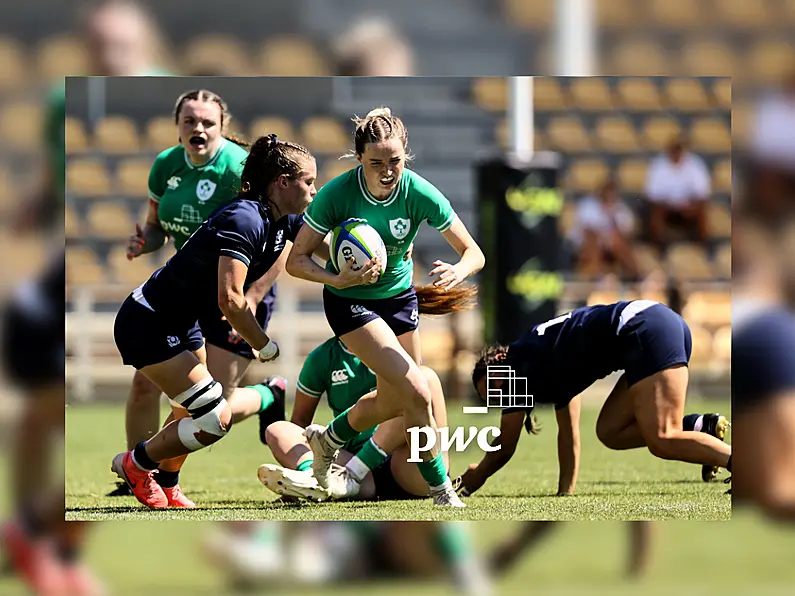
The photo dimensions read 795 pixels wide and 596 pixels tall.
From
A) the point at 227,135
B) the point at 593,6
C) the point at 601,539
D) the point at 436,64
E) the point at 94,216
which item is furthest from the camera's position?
the point at 94,216

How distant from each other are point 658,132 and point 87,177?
1506 millimetres

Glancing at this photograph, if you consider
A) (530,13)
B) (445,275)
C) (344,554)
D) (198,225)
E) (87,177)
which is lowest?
(344,554)

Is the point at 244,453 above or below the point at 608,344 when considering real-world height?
below

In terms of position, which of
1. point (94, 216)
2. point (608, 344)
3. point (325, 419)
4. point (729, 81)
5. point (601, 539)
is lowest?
point (601, 539)

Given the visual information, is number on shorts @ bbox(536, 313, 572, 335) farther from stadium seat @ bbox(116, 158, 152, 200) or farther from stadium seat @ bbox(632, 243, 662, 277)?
stadium seat @ bbox(116, 158, 152, 200)

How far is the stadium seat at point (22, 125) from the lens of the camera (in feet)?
7.96

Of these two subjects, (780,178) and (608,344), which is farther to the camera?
(608,344)

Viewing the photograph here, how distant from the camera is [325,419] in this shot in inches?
125

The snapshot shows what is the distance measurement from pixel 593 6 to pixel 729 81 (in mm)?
405

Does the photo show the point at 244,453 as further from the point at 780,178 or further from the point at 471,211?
the point at 780,178

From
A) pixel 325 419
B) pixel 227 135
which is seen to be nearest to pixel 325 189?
pixel 227 135

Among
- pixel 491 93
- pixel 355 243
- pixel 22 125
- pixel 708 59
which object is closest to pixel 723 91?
pixel 708 59

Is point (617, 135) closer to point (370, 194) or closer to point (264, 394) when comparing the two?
point (370, 194)

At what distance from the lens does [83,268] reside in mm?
3102
